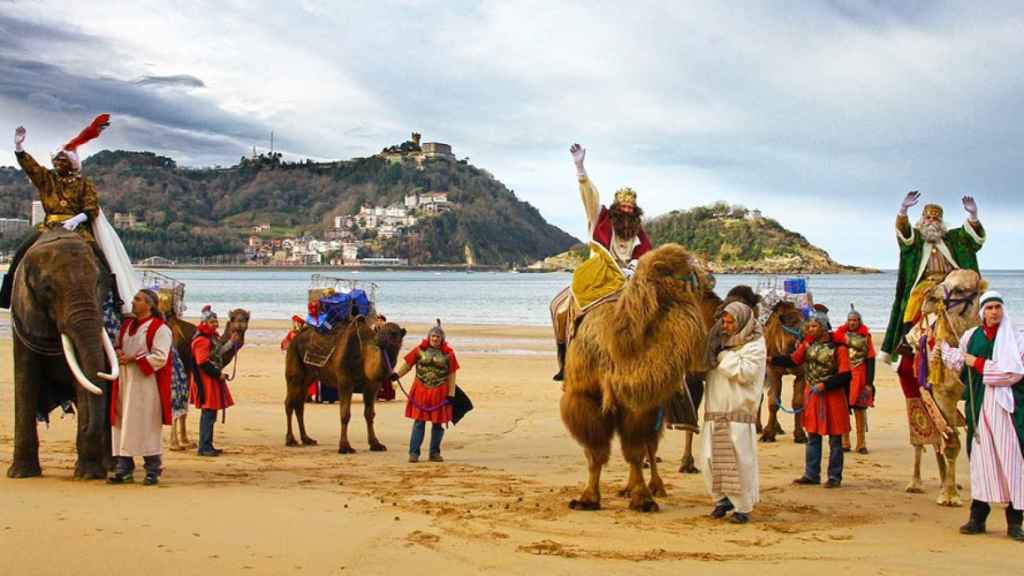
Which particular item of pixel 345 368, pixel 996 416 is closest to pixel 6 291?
pixel 345 368

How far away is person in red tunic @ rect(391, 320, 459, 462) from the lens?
40.9ft

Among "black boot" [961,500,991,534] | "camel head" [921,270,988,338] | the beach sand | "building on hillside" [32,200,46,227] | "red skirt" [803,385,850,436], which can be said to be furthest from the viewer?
"red skirt" [803,385,850,436]

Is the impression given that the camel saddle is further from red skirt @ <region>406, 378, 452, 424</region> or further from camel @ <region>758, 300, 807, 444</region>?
camel @ <region>758, 300, 807, 444</region>

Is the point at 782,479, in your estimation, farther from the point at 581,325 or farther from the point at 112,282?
the point at 112,282

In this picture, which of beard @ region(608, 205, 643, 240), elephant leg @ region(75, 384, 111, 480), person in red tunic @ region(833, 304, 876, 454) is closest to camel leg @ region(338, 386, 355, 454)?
elephant leg @ region(75, 384, 111, 480)

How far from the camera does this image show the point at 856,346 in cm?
1323

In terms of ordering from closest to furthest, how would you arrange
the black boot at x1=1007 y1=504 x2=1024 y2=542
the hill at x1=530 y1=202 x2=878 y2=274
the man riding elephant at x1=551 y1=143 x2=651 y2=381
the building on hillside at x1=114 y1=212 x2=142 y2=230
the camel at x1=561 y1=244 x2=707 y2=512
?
the black boot at x1=1007 y1=504 x2=1024 y2=542 → the camel at x1=561 y1=244 x2=707 y2=512 → the man riding elephant at x1=551 y1=143 x2=651 y2=381 → the hill at x1=530 y1=202 x2=878 y2=274 → the building on hillside at x1=114 y1=212 x2=142 y2=230

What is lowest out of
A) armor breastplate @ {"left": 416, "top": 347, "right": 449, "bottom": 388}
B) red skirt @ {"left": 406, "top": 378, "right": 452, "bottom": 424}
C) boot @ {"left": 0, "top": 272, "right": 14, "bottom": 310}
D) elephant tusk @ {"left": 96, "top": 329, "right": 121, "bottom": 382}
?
red skirt @ {"left": 406, "top": 378, "right": 452, "bottom": 424}

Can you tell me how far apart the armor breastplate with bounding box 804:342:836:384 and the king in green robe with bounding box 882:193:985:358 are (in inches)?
24.8

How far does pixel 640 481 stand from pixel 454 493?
187 cm

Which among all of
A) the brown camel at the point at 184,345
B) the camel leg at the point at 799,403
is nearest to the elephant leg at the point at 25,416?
the brown camel at the point at 184,345

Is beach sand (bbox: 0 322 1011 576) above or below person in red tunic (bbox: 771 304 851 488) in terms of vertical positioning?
below

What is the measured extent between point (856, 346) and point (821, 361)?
94.8 inches

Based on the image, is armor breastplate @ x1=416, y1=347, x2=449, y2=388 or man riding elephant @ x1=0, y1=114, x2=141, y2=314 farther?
armor breastplate @ x1=416, y1=347, x2=449, y2=388
